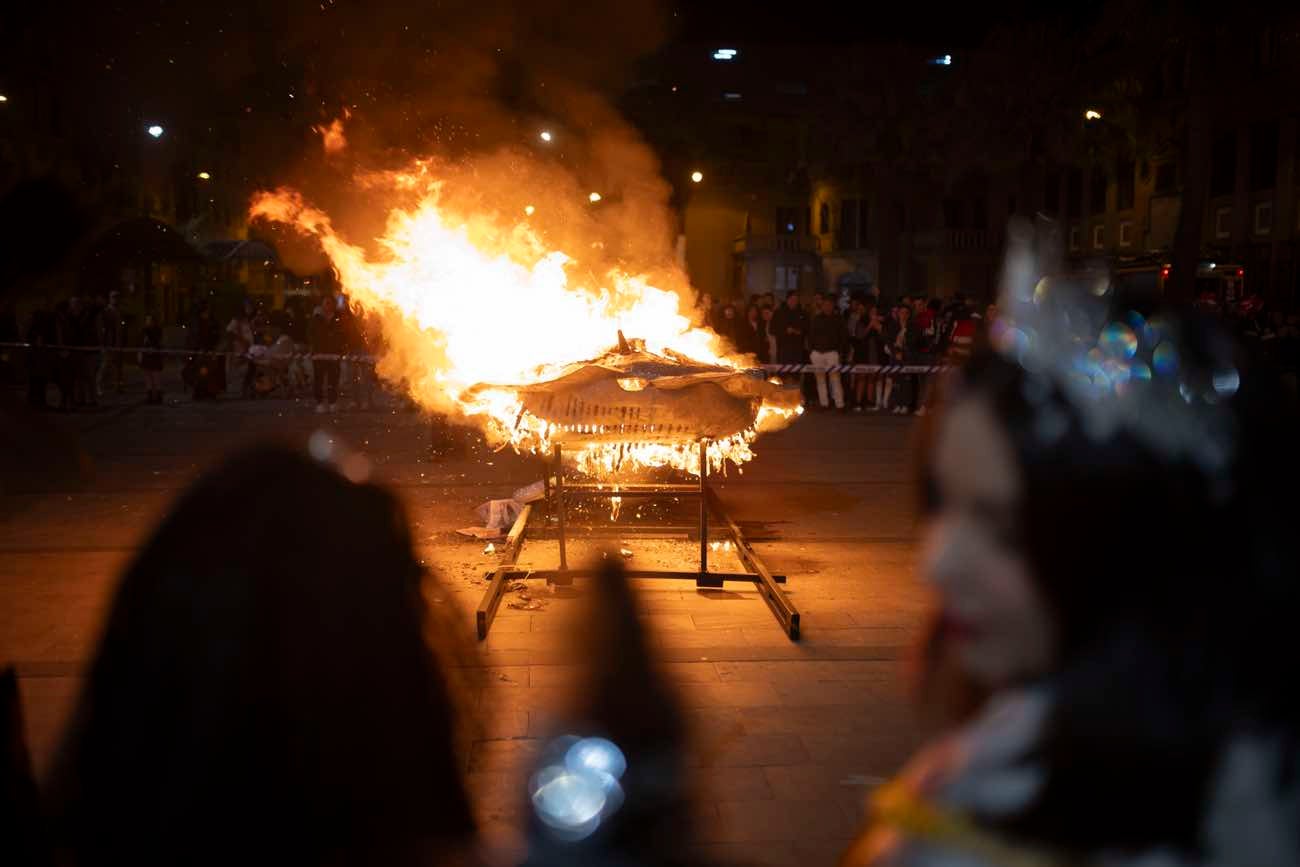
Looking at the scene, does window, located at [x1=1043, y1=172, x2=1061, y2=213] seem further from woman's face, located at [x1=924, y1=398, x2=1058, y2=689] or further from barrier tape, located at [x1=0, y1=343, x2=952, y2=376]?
woman's face, located at [x1=924, y1=398, x2=1058, y2=689]

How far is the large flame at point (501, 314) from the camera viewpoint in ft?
24.8

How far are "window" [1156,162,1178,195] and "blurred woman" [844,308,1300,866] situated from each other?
36.5 metres

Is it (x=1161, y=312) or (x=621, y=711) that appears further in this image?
(x=621, y=711)

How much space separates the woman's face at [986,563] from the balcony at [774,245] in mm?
53695

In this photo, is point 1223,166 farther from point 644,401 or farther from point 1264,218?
point 644,401

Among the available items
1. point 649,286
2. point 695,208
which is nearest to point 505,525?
point 649,286

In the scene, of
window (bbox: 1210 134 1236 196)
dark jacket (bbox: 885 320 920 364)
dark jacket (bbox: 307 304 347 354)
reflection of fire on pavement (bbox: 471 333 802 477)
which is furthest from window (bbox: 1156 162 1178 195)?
reflection of fire on pavement (bbox: 471 333 802 477)

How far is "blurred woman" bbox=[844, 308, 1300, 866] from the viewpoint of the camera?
3.50 ft

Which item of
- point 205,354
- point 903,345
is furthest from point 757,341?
point 205,354

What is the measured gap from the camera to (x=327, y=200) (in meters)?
11.7

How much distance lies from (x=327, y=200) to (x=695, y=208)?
4573 cm

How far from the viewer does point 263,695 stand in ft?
4.83

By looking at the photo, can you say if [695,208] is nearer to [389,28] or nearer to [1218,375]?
[389,28]

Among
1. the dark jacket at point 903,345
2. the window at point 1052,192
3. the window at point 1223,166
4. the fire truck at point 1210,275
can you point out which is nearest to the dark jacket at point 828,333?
the dark jacket at point 903,345
